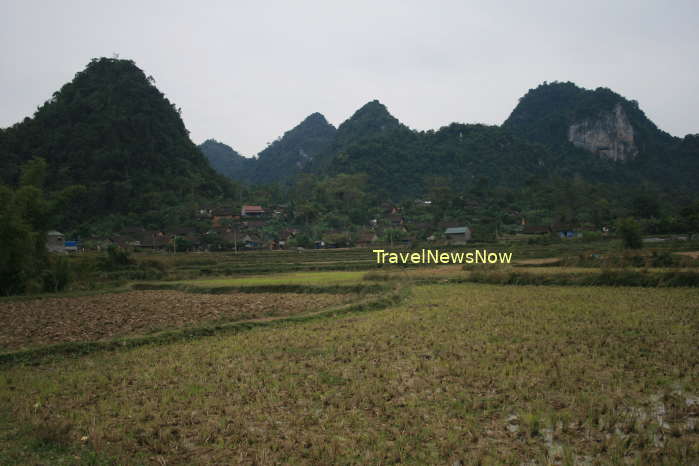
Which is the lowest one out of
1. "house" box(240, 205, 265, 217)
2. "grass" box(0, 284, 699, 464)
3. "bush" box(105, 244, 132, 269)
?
"grass" box(0, 284, 699, 464)

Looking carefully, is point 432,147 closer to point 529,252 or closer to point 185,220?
point 185,220

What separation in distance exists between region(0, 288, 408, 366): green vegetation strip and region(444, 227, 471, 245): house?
30.5 metres

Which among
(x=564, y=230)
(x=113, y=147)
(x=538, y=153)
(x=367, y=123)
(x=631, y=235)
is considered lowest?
(x=631, y=235)

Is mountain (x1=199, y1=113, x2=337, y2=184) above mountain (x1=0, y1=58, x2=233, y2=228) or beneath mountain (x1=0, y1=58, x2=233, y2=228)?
above

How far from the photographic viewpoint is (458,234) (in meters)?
44.2

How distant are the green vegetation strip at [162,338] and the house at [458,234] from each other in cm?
3052

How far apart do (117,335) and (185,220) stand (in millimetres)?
41804

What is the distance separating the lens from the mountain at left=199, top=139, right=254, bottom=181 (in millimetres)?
128250

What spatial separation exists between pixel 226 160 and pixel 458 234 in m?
109

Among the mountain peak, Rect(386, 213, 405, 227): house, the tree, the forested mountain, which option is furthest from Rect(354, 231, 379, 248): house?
the mountain peak

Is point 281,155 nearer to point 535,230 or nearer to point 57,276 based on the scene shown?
point 535,230

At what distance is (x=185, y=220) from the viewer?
1980 inches

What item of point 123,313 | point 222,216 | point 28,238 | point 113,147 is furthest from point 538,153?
point 123,313

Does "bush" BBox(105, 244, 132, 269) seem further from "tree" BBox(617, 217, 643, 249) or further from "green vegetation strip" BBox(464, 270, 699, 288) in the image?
"tree" BBox(617, 217, 643, 249)
